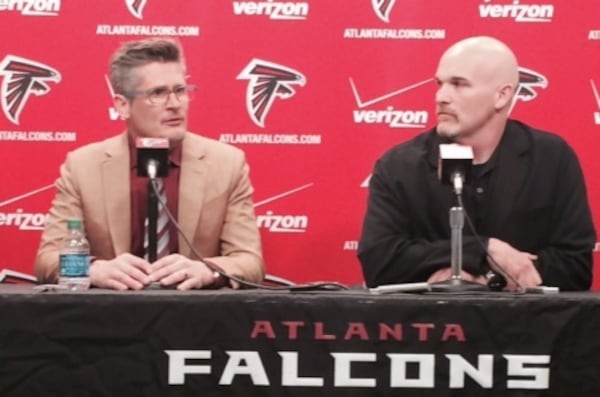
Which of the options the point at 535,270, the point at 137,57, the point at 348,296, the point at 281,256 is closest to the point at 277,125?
the point at 281,256

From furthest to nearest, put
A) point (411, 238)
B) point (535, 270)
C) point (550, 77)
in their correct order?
point (550, 77) < point (411, 238) < point (535, 270)

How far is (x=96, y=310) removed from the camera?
264 centimetres

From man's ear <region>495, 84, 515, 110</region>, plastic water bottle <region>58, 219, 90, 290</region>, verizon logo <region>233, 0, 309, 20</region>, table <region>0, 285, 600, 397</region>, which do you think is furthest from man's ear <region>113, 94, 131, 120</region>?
table <region>0, 285, 600, 397</region>

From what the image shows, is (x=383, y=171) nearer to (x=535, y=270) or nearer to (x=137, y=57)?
(x=535, y=270)

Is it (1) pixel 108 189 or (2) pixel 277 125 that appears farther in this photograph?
(2) pixel 277 125

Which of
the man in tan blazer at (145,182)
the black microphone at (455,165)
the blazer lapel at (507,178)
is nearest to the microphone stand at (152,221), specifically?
the man in tan blazer at (145,182)

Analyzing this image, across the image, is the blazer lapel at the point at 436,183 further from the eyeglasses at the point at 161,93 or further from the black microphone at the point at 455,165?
the eyeglasses at the point at 161,93

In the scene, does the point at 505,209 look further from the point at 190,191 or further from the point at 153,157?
the point at 153,157

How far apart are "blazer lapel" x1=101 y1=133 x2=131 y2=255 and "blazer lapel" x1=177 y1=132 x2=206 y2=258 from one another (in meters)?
0.16

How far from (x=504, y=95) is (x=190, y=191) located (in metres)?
0.98

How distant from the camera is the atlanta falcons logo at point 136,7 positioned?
169 inches

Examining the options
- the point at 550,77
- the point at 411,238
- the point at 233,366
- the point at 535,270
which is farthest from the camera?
the point at 550,77

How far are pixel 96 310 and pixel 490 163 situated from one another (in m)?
1.45

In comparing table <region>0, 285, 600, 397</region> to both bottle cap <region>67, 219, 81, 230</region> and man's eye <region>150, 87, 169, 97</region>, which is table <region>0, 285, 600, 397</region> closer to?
bottle cap <region>67, 219, 81, 230</region>
